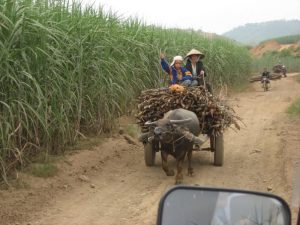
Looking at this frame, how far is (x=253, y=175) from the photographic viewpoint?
7.34 metres

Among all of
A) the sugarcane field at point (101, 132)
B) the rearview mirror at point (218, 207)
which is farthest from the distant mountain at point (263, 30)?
the rearview mirror at point (218, 207)

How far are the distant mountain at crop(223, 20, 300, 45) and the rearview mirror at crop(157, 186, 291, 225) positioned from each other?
554 feet

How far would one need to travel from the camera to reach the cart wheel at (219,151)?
303 inches

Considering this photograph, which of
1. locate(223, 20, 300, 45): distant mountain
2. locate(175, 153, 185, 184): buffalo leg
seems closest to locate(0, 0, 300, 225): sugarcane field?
locate(175, 153, 185, 184): buffalo leg

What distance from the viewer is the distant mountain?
560 feet

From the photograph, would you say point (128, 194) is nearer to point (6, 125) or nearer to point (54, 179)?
point (54, 179)

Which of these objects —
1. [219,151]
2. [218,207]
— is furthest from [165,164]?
[218,207]

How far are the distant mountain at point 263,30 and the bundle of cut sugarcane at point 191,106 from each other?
163404 millimetres

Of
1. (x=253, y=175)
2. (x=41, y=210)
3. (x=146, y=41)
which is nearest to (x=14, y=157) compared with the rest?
(x=41, y=210)

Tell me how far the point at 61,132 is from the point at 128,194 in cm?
145

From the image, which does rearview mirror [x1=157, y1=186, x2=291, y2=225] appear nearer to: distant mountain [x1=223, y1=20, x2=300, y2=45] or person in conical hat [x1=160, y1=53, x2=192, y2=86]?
person in conical hat [x1=160, y1=53, x2=192, y2=86]

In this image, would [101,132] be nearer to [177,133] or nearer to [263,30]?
[177,133]

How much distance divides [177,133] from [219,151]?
1.31m

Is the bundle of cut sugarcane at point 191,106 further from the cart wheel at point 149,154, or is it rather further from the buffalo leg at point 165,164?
the buffalo leg at point 165,164
